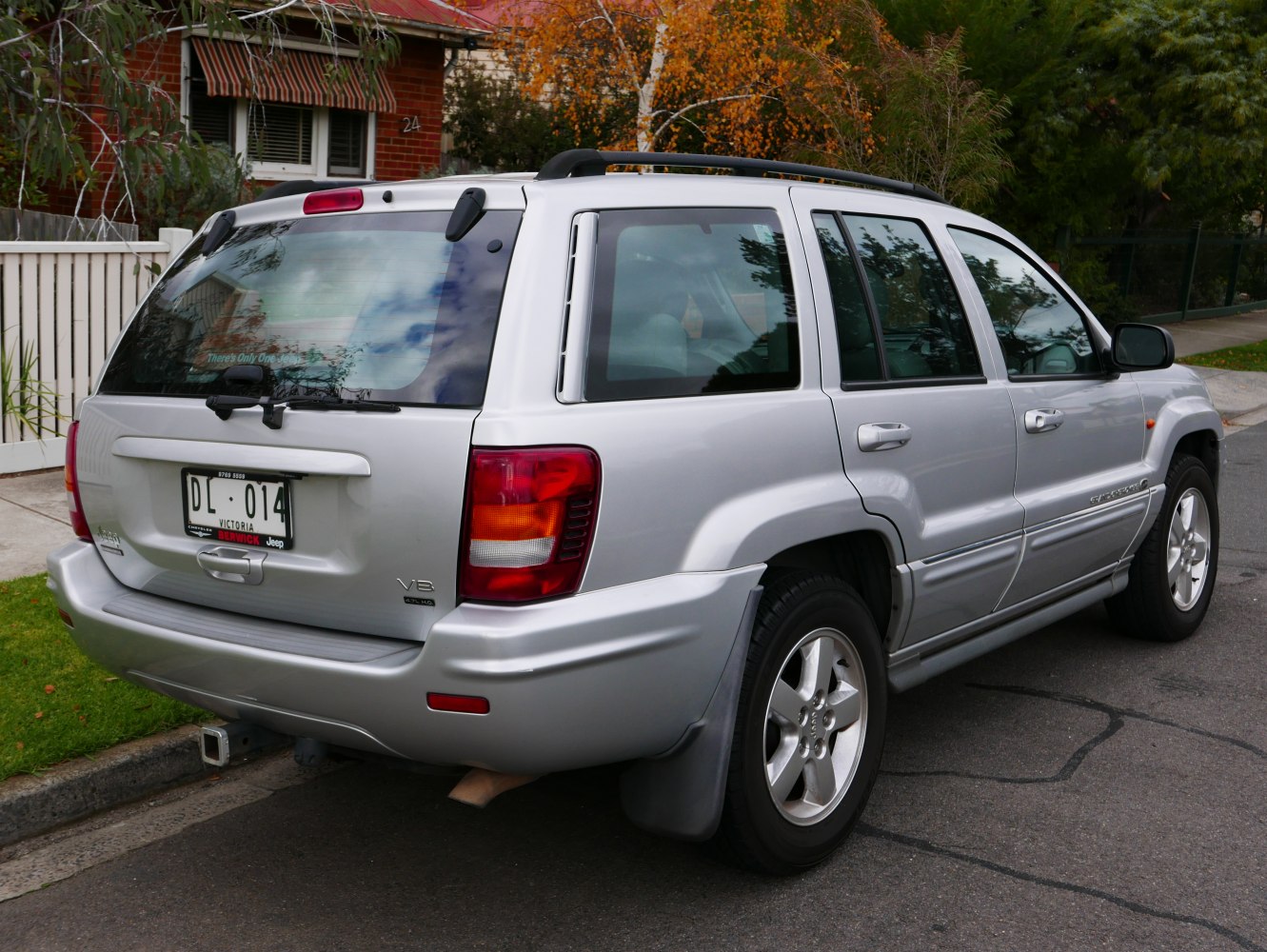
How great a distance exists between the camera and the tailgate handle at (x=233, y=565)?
3.18 metres

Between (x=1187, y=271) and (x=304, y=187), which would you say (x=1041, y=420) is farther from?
(x=1187, y=271)

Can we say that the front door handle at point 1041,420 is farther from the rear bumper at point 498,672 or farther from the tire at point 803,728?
the rear bumper at point 498,672

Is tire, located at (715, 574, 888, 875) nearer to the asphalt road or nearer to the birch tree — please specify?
the asphalt road

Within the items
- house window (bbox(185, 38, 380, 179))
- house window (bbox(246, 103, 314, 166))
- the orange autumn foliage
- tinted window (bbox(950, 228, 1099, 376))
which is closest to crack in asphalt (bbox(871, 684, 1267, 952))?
tinted window (bbox(950, 228, 1099, 376))

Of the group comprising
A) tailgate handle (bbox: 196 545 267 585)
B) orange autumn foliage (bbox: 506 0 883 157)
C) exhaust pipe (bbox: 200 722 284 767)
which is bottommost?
exhaust pipe (bbox: 200 722 284 767)

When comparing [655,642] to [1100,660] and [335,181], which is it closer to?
[335,181]

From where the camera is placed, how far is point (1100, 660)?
5.57 meters

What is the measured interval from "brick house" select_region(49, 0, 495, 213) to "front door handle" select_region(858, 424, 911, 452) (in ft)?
37.8

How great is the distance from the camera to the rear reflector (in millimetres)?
2854

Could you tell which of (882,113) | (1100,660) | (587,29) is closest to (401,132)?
(587,29)

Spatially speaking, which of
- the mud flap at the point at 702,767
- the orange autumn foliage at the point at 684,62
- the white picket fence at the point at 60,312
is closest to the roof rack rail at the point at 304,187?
the mud flap at the point at 702,767

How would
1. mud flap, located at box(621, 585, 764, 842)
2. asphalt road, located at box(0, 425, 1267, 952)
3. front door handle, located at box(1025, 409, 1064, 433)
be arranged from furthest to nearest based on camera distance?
front door handle, located at box(1025, 409, 1064, 433)
asphalt road, located at box(0, 425, 1267, 952)
mud flap, located at box(621, 585, 764, 842)

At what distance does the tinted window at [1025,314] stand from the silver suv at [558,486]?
1.43 feet

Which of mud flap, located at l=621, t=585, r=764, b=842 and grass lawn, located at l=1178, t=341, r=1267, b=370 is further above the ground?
grass lawn, located at l=1178, t=341, r=1267, b=370
